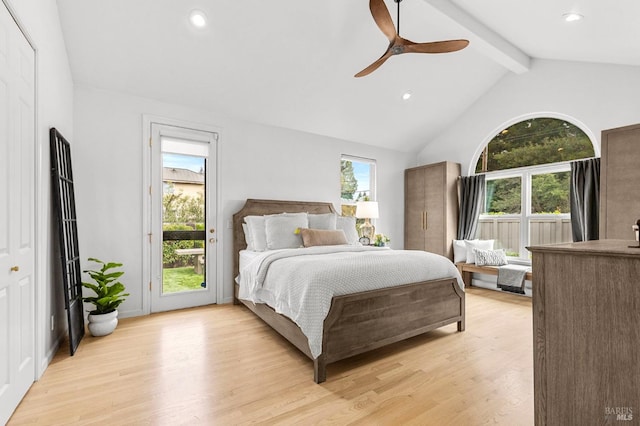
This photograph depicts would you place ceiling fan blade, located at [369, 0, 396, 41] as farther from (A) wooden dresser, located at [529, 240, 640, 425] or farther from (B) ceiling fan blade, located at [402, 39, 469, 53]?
(A) wooden dresser, located at [529, 240, 640, 425]

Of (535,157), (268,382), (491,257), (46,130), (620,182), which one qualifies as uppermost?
(535,157)

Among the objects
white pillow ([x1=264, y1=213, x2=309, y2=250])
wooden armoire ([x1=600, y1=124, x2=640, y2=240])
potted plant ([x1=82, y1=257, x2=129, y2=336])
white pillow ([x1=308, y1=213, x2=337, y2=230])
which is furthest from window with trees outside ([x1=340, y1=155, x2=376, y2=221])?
potted plant ([x1=82, y1=257, x2=129, y2=336])

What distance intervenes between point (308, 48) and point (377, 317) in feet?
9.70

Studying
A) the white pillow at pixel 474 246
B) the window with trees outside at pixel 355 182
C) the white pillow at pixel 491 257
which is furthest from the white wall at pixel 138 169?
the white pillow at pixel 491 257

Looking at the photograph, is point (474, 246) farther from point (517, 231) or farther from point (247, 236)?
point (247, 236)

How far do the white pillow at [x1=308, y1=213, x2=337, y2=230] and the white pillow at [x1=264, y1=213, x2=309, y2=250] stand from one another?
0.25m

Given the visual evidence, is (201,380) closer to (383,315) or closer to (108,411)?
(108,411)

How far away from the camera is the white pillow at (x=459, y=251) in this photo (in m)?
5.09

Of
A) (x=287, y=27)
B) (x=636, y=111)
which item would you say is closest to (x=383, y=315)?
(x=287, y=27)

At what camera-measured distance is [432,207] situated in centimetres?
546

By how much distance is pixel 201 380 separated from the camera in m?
2.16

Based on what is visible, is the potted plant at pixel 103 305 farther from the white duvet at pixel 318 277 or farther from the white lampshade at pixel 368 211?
the white lampshade at pixel 368 211

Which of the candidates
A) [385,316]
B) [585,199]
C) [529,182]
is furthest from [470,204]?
[385,316]

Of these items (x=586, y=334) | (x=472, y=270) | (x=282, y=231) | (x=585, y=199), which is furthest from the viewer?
(x=472, y=270)
